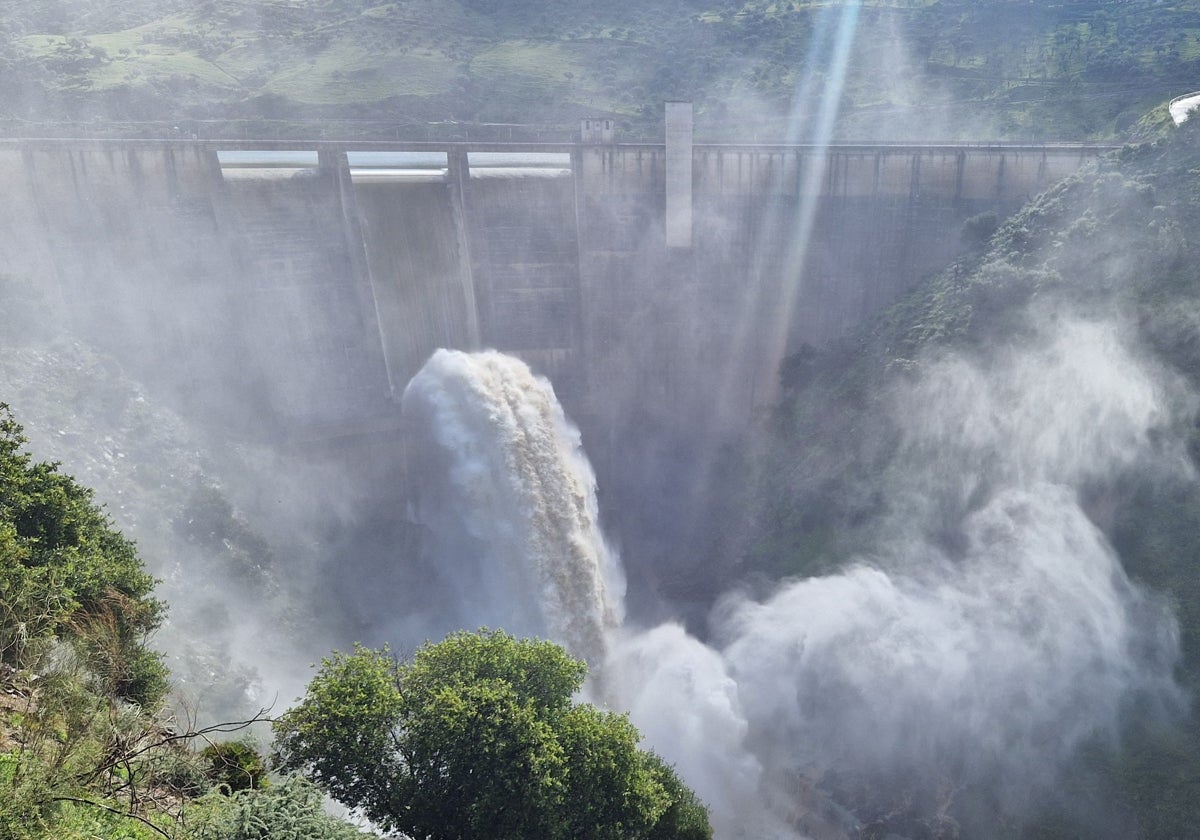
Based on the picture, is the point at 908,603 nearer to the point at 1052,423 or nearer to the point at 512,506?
the point at 1052,423

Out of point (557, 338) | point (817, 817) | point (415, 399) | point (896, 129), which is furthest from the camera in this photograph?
point (896, 129)

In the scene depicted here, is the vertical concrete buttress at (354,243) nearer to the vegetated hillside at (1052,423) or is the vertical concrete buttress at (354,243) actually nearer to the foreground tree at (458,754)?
the vegetated hillside at (1052,423)

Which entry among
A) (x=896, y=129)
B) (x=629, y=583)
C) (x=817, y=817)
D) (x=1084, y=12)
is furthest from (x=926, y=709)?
(x=1084, y=12)

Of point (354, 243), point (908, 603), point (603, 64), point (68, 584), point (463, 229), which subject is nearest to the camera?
point (68, 584)

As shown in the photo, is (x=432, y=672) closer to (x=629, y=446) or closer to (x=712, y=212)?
(x=629, y=446)

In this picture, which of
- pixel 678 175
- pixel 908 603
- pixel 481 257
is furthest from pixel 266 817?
pixel 678 175

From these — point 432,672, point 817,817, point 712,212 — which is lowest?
point 817,817

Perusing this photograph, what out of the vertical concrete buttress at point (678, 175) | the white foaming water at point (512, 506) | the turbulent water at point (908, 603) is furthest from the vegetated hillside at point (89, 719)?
the vertical concrete buttress at point (678, 175)

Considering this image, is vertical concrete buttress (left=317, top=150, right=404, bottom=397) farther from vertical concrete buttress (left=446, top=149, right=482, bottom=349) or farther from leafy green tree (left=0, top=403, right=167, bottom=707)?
leafy green tree (left=0, top=403, right=167, bottom=707)
